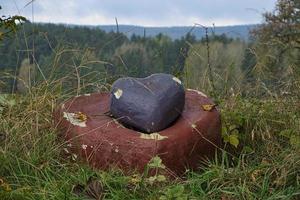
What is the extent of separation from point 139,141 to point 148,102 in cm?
37

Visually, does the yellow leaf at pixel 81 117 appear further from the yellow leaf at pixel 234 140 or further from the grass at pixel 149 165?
the yellow leaf at pixel 234 140

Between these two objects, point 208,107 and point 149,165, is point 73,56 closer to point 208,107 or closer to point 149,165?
point 208,107

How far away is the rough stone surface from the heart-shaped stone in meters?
0.08

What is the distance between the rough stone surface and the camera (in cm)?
389

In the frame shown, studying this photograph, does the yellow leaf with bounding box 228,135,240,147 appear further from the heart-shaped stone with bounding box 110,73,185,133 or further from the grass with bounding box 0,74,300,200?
the heart-shaped stone with bounding box 110,73,185,133

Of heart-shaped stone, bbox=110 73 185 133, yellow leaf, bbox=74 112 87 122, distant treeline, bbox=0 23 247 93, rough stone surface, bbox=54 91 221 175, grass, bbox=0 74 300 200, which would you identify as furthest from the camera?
distant treeline, bbox=0 23 247 93

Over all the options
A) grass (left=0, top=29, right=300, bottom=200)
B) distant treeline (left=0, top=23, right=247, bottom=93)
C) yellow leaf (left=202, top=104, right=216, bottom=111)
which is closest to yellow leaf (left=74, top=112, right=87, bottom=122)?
grass (left=0, top=29, right=300, bottom=200)

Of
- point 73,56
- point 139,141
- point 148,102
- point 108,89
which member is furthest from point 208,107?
point 73,56

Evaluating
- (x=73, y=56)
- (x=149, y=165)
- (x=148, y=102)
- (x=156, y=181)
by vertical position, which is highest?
(x=73, y=56)

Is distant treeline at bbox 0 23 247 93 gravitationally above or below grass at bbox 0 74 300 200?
above

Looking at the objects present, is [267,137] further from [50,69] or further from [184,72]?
[50,69]

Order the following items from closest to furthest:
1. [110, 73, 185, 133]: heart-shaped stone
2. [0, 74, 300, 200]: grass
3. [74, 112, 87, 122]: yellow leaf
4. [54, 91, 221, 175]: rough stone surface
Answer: [0, 74, 300, 200]: grass
[54, 91, 221, 175]: rough stone surface
[110, 73, 185, 133]: heart-shaped stone
[74, 112, 87, 122]: yellow leaf

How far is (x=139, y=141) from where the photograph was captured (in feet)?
12.8

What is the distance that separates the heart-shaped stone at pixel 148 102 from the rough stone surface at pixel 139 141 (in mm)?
77
